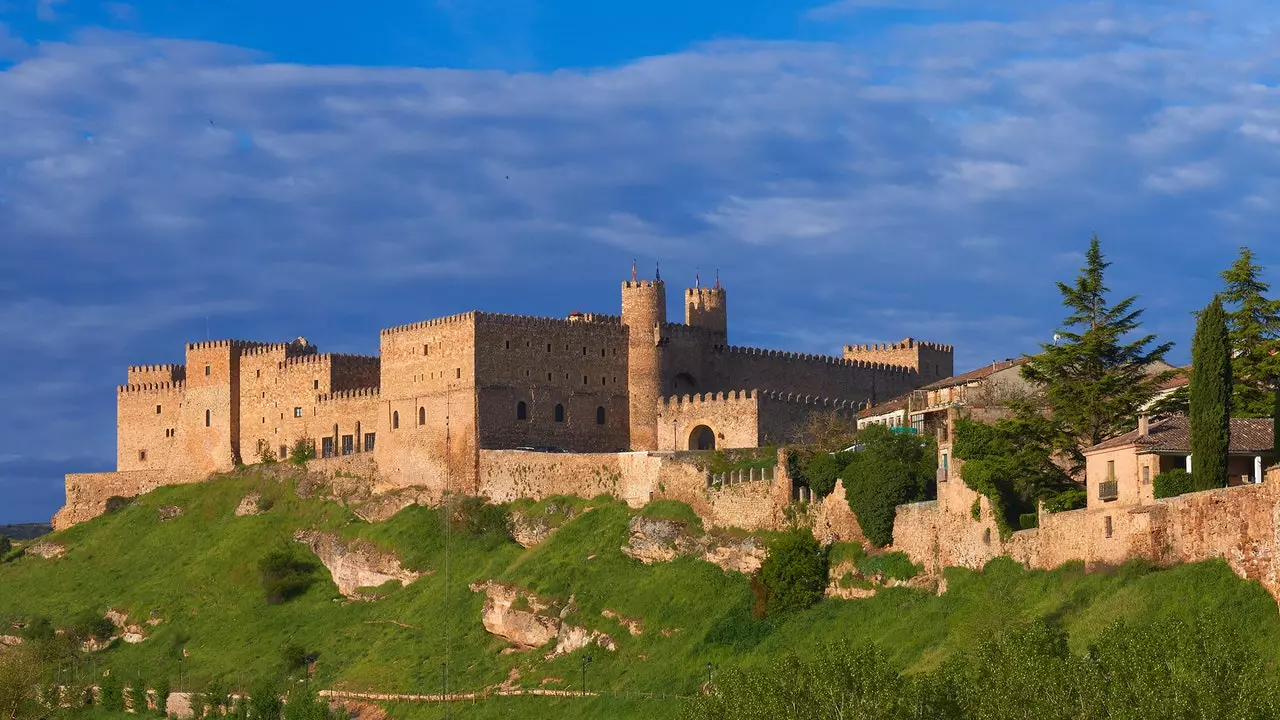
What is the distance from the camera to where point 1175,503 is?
55.3 metres

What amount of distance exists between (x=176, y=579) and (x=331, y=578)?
821 centimetres

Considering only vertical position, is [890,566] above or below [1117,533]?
below

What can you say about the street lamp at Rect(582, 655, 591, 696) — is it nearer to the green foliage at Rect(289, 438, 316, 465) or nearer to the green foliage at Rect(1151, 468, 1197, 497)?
the green foliage at Rect(1151, 468, 1197, 497)

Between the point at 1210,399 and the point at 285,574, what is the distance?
1810 inches

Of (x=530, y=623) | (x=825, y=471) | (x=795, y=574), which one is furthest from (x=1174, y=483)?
(x=530, y=623)

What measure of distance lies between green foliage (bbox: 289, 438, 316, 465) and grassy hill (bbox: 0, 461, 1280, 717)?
156 cm

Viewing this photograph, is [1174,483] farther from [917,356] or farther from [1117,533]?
[917,356]

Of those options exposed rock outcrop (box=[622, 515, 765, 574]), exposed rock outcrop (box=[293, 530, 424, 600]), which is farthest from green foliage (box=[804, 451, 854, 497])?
exposed rock outcrop (box=[293, 530, 424, 600])

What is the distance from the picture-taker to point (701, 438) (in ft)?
294

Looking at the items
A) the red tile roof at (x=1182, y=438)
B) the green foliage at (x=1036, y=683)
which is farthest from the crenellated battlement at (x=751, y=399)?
the green foliage at (x=1036, y=683)

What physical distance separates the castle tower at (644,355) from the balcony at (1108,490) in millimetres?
33758

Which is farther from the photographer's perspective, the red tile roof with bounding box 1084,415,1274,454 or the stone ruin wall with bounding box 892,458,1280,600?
the red tile roof with bounding box 1084,415,1274,454

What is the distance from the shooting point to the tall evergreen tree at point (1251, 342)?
204ft

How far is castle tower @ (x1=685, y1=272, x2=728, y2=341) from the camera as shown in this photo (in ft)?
314
